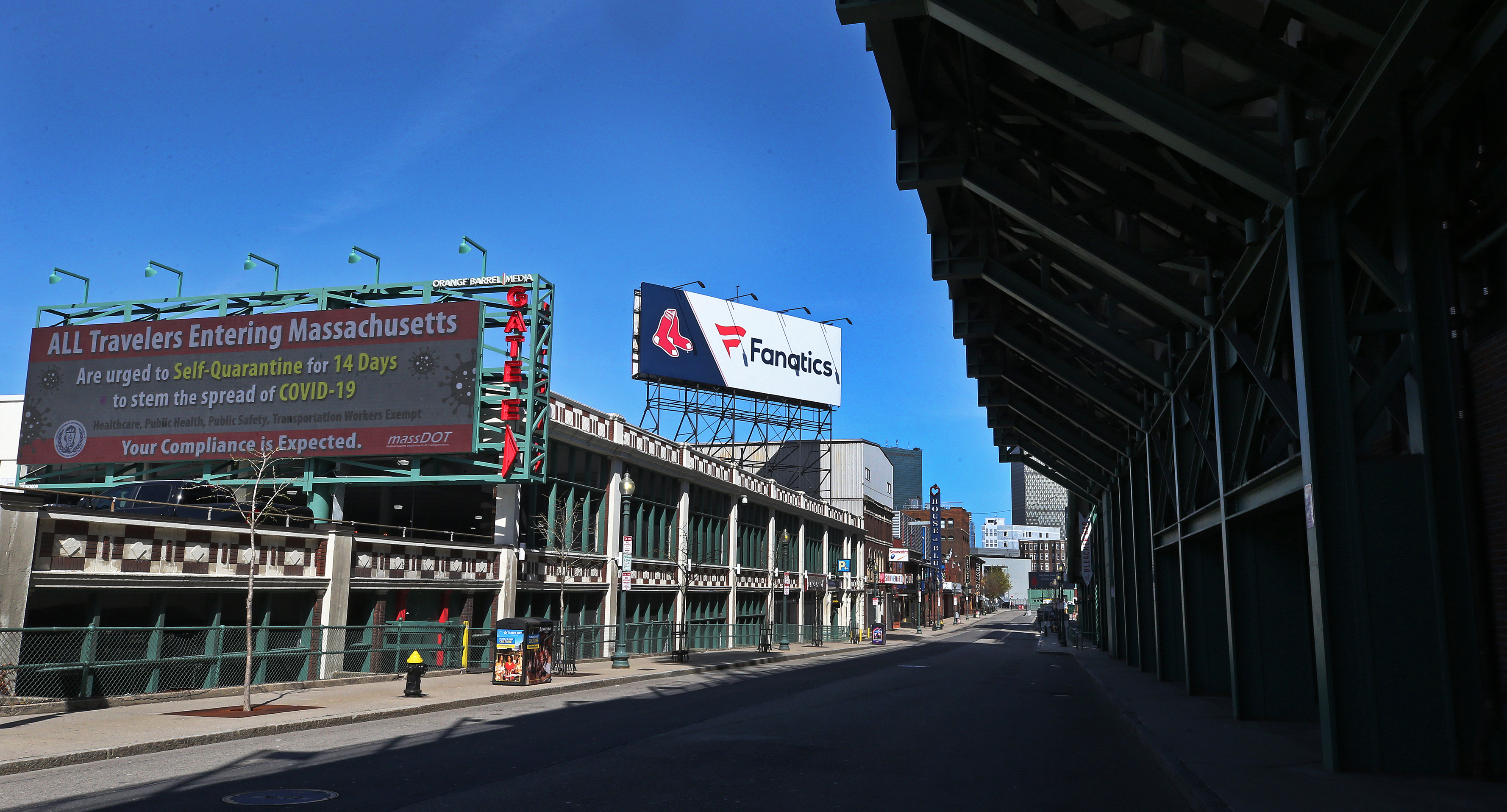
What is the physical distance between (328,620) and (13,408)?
2727 centimetres

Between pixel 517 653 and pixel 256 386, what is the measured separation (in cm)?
1175

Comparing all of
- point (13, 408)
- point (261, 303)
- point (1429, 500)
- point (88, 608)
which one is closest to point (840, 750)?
point (1429, 500)

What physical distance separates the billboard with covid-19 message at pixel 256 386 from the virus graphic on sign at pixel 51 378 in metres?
0.04

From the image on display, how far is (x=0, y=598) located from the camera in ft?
52.5

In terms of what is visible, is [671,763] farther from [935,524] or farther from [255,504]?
[935,524]

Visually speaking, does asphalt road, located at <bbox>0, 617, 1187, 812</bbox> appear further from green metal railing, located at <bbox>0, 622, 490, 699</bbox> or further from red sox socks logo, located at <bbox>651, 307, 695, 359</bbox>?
red sox socks logo, located at <bbox>651, 307, 695, 359</bbox>

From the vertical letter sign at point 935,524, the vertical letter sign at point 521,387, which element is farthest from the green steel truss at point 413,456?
the vertical letter sign at point 935,524

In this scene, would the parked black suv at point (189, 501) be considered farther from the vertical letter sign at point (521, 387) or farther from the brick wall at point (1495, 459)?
the brick wall at point (1495, 459)

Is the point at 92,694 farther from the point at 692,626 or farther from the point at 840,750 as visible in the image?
the point at 692,626

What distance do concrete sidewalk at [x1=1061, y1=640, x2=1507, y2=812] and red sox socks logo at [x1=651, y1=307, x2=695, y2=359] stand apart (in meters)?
35.6

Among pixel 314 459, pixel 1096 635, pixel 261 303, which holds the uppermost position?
pixel 261 303

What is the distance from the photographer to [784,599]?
56688 mm

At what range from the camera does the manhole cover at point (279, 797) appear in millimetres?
9164

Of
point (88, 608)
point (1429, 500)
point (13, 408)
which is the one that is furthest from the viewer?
point (13, 408)
